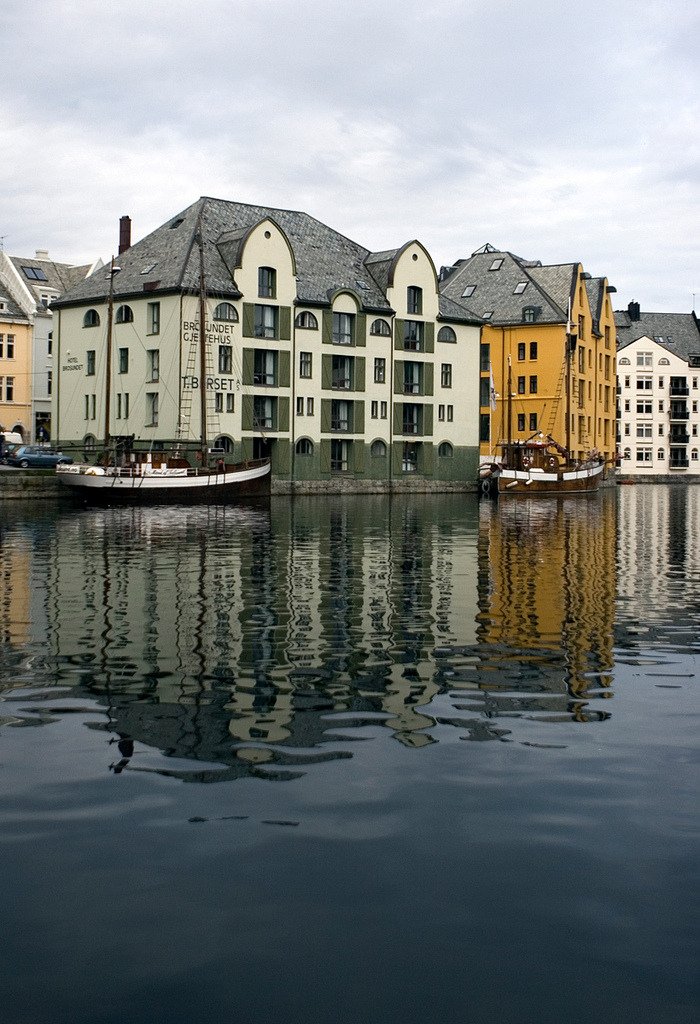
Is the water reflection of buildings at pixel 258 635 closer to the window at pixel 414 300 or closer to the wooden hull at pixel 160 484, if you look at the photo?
the wooden hull at pixel 160 484

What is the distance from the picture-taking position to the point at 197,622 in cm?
1792

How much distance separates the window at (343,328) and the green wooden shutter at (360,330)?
0.28 metres

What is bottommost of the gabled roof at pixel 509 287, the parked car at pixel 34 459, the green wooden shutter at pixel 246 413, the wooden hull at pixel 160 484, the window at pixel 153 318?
the wooden hull at pixel 160 484

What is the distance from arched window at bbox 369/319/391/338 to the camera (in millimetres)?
85000

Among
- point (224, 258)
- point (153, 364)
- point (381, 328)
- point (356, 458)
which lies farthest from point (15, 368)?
point (356, 458)

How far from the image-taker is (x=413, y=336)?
8800 cm

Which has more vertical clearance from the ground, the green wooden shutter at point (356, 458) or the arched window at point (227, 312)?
the arched window at point (227, 312)

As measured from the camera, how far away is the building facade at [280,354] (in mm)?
75062

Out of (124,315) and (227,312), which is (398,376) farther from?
(124,315)

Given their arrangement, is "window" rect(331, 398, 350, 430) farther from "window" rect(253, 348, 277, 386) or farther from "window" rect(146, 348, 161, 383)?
"window" rect(146, 348, 161, 383)

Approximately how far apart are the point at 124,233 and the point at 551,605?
7274 centimetres

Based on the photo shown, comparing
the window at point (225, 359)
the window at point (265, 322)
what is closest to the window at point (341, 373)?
the window at point (265, 322)

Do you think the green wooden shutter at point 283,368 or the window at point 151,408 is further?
the green wooden shutter at point 283,368

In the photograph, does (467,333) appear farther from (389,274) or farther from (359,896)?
(359,896)
